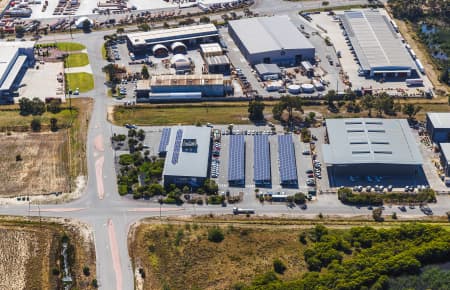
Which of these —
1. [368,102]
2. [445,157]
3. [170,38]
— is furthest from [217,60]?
[445,157]

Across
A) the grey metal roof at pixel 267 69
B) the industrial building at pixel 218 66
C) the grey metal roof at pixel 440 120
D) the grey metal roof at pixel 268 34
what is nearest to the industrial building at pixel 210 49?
the industrial building at pixel 218 66

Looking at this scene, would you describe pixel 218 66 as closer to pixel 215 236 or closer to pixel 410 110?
pixel 410 110

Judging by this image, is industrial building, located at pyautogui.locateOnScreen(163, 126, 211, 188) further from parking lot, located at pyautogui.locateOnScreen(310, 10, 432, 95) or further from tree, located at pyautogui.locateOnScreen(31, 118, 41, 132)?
parking lot, located at pyautogui.locateOnScreen(310, 10, 432, 95)

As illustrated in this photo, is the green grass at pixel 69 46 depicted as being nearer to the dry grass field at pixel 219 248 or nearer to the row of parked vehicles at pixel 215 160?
the row of parked vehicles at pixel 215 160

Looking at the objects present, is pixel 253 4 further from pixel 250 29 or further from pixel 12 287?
pixel 12 287

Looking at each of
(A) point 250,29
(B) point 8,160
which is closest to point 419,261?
(B) point 8,160

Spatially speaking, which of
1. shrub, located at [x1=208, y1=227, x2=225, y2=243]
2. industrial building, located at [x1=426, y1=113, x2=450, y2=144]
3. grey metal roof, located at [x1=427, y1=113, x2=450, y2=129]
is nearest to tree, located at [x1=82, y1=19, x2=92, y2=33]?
grey metal roof, located at [x1=427, y1=113, x2=450, y2=129]
